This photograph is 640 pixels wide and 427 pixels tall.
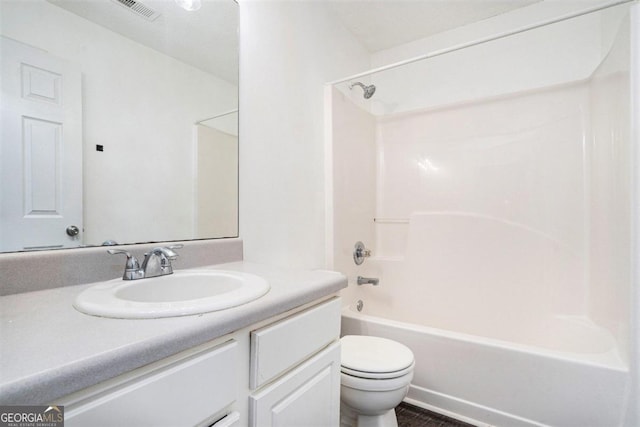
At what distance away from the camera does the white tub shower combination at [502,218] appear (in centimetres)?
129

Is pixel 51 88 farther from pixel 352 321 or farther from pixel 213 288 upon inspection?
pixel 352 321

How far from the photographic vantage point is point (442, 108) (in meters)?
2.22

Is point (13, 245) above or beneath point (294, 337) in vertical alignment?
above

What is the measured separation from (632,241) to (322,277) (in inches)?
47.9

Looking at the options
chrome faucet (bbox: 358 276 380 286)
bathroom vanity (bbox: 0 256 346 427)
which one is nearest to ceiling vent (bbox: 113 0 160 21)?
bathroom vanity (bbox: 0 256 346 427)

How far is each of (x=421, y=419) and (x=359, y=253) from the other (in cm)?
101

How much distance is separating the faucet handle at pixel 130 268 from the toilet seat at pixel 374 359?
2.77ft

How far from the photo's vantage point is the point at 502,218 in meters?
1.99

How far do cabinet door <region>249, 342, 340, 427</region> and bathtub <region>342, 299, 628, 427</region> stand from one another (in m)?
0.69

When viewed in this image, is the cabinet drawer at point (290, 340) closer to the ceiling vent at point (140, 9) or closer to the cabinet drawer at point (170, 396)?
the cabinet drawer at point (170, 396)

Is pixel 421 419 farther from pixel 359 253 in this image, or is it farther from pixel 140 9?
pixel 140 9

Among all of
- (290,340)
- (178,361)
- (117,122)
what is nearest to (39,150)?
(117,122)

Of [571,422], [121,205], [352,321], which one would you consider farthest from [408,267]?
[121,205]

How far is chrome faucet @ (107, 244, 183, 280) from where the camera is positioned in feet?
2.90
